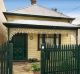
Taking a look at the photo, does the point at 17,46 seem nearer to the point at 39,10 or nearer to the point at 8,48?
the point at 39,10

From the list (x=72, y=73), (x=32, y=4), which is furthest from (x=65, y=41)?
(x=72, y=73)

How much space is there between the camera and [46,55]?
13.3 metres

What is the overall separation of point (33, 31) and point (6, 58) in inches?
663

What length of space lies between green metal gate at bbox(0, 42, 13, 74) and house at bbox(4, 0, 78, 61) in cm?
1574

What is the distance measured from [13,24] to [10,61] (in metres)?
16.3

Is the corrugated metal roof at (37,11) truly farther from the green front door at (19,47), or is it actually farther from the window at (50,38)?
the green front door at (19,47)

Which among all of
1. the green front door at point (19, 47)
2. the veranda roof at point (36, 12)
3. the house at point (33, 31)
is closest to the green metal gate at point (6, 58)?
the house at point (33, 31)

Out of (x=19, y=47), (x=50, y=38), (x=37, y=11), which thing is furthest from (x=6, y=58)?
(x=37, y=11)

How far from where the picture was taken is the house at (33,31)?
25766 mm

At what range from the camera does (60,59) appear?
13695 millimetres

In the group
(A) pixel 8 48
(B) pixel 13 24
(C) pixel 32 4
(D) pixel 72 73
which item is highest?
(C) pixel 32 4

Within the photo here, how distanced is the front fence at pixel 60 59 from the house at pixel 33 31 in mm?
11710

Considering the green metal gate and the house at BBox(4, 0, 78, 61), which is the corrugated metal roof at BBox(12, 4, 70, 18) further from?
the green metal gate

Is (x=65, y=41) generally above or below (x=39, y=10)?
below
